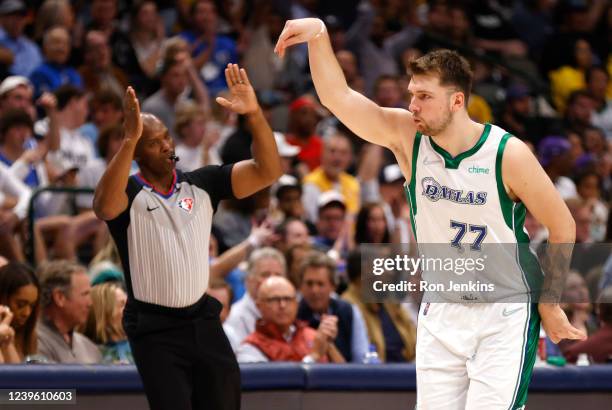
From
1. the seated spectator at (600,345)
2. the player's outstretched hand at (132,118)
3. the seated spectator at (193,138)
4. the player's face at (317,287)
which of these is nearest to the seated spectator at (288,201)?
the seated spectator at (193,138)

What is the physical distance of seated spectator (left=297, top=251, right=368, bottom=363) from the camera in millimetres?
7569

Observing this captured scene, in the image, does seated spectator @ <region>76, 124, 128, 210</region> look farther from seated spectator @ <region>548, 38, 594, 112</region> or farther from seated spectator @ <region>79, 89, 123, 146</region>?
seated spectator @ <region>548, 38, 594, 112</region>

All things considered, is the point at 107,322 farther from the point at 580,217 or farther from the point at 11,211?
the point at 580,217

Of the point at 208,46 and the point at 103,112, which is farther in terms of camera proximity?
the point at 208,46

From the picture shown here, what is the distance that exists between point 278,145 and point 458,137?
5429 millimetres

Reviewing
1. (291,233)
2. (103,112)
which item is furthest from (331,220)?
(103,112)

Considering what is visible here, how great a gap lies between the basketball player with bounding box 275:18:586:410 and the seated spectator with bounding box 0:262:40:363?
245cm

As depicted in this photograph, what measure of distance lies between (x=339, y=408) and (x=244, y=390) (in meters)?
0.54

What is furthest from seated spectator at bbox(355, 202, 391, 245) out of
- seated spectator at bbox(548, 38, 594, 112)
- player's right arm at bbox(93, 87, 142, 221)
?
seated spectator at bbox(548, 38, 594, 112)

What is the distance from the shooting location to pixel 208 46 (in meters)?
12.0

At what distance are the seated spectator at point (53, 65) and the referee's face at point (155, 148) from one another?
5165mm

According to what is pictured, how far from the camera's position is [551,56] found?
1424 cm

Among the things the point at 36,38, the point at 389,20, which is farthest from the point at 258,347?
the point at 389,20

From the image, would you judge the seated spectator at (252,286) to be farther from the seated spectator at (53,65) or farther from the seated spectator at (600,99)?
the seated spectator at (600,99)
